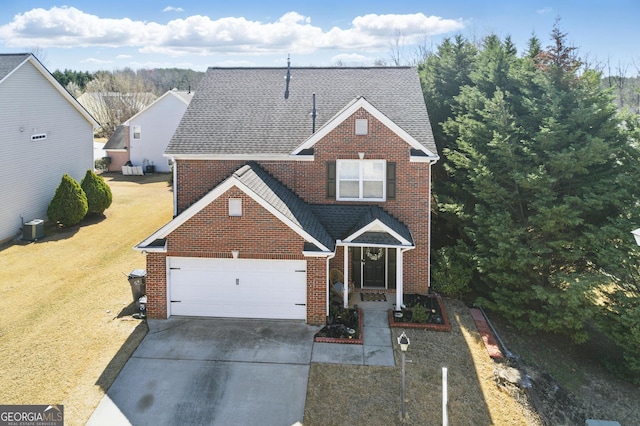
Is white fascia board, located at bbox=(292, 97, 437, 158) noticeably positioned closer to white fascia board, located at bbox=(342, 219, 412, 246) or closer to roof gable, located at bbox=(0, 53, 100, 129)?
white fascia board, located at bbox=(342, 219, 412, 246)

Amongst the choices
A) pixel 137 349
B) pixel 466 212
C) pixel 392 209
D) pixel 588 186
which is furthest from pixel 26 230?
pixel 588 186

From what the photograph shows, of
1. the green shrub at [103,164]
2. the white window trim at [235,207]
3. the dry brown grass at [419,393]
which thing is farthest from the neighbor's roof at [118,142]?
the dry brown grass at [419,393]

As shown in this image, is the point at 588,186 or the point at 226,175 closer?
the point at 588,186

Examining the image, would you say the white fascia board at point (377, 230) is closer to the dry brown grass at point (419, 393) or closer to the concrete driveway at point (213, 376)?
the concrete driveway at point (213, 376)

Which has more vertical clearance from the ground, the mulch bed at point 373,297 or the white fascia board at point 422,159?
the white fascia board at point 422,159

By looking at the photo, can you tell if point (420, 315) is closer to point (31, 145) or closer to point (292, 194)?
point (292, 194)

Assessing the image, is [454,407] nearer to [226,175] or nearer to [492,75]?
[226,175]

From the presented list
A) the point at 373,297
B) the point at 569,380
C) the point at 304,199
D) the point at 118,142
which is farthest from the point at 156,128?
the point at 569,380
